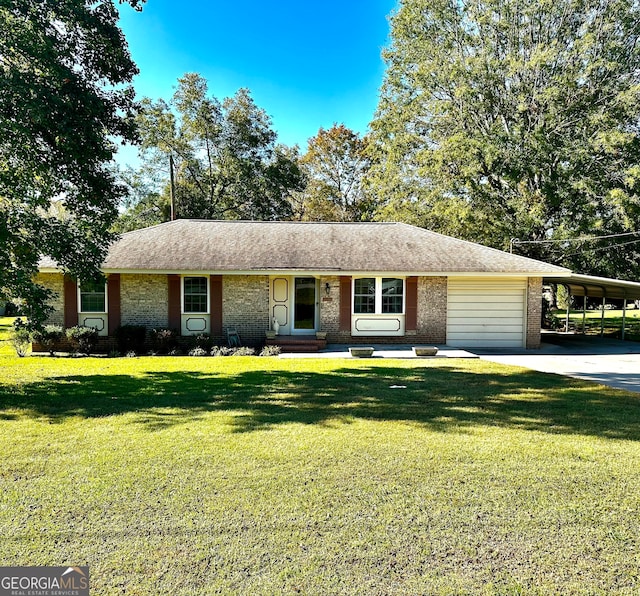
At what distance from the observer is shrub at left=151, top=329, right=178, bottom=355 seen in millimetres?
13695

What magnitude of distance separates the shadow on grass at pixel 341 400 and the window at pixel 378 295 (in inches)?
200

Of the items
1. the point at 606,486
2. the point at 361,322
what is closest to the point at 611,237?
the point at 361,322

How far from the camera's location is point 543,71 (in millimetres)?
22406

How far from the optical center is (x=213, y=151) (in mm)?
31969

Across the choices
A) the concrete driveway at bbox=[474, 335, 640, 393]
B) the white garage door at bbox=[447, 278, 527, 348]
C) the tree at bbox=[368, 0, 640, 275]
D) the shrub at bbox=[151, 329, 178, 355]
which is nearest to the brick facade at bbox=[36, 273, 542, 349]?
the white garage door at bbox=[447, 278, 527, 348]

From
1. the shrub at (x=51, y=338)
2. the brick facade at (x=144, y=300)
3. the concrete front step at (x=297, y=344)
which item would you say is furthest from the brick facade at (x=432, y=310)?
the shrub at (x=51, y=338)

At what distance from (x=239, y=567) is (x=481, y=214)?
73.9 feet

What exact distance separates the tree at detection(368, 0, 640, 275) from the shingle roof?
7.01m

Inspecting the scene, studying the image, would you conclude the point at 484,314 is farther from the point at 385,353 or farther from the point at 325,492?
the point at 325,492

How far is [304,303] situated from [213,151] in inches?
851

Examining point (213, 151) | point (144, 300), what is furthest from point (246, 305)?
point (213, 151)

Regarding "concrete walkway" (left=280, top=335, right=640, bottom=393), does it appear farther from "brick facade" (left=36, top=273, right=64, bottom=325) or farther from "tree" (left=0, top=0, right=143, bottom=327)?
"brick facade" (left=36, top=273, right=64, bottom=325)

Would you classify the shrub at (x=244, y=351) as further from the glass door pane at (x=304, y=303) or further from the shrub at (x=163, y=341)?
the glass door pane at (x=304, y=303)

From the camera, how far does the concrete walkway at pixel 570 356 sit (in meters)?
9.98
